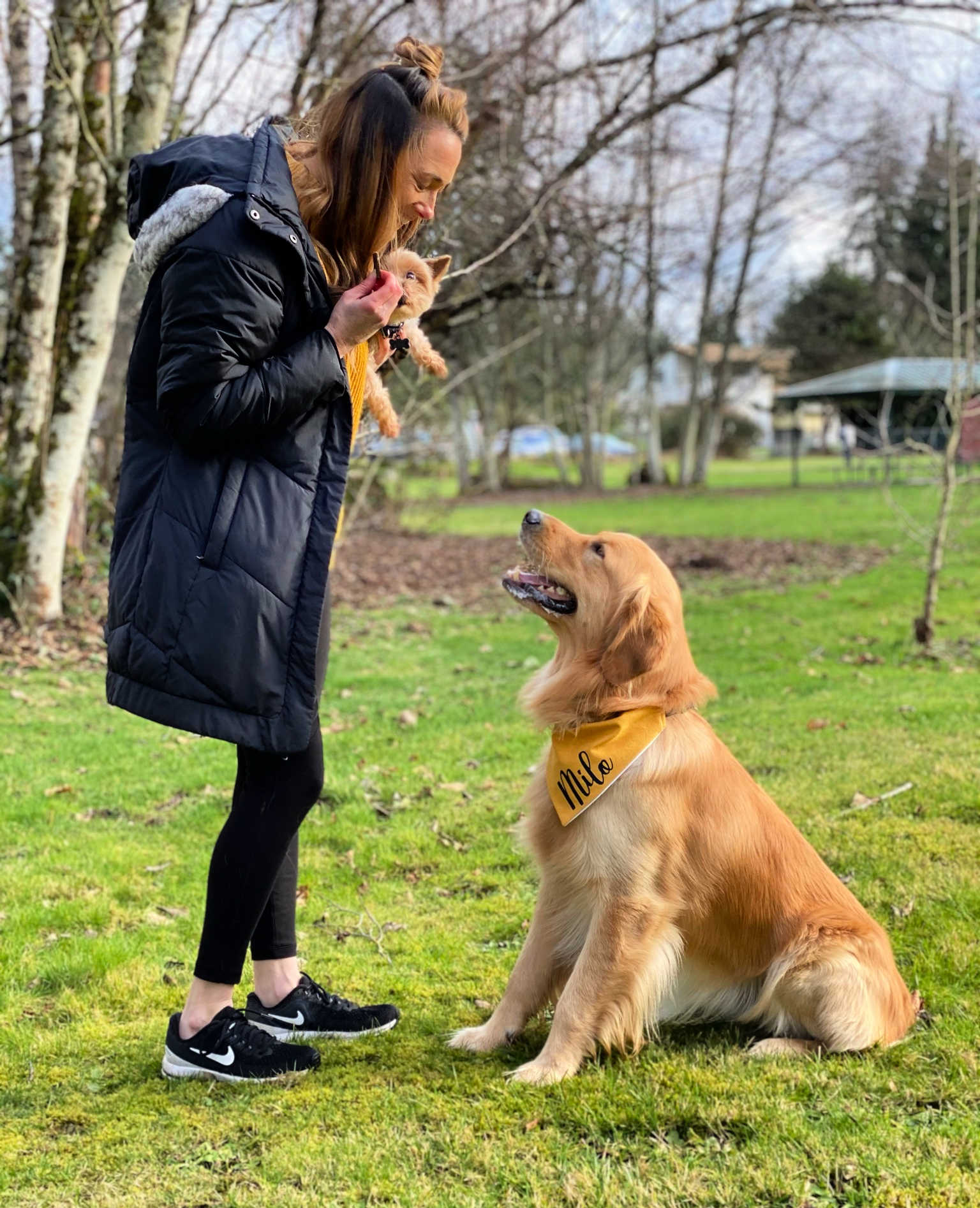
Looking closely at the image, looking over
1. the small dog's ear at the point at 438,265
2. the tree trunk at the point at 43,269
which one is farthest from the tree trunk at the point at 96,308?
the small dog's ear at the point at 438,265

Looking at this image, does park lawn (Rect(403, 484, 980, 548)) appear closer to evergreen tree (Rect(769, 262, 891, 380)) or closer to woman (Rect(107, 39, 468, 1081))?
woman (Rect(107, 39, 468, 1081))

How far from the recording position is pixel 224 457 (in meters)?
2.52

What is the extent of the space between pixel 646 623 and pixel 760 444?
217ft

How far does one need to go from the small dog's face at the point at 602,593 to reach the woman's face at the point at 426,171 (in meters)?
1.06

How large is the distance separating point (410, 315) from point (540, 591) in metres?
0.97

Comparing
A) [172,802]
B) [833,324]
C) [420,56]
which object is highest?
[833,324]

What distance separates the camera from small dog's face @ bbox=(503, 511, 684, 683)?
3.13 metres

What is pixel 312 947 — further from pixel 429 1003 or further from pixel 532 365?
pixel 532 365

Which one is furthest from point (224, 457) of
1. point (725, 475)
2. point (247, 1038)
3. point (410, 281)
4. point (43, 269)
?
point (725, 475)

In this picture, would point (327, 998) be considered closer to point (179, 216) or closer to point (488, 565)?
point (179, 216)

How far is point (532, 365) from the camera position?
34.4m

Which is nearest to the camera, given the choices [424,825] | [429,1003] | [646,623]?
[646,623]

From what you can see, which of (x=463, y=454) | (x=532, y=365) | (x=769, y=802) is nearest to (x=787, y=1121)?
(x=769, y=802)

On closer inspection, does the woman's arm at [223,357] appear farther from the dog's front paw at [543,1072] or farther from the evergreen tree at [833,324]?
the evergreen tree at [833,324]
